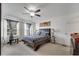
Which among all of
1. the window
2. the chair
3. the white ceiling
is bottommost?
the chair

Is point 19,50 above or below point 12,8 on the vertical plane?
below

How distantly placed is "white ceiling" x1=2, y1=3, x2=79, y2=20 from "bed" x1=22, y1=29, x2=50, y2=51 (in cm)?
29

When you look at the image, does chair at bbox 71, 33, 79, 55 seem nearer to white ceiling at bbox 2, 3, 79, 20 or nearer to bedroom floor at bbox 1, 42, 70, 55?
bedroom floor at bbox 1, 42, 70, 55

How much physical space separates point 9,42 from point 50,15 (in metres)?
0.94

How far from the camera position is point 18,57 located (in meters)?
1.77

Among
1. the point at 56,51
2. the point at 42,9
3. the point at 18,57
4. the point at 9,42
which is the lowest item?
the point at 18,57

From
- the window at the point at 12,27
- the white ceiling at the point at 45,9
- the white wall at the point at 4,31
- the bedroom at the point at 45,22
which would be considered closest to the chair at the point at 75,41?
the bedroom at the point at 45,22

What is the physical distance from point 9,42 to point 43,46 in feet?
2.15

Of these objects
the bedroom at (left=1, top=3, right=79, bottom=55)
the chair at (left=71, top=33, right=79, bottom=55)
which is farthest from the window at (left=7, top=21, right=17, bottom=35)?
the chair at (left=71, top=33, right=79, bottom=55)

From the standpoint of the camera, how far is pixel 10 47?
1.72m

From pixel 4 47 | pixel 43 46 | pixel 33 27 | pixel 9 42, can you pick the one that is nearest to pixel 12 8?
pixel 33 27

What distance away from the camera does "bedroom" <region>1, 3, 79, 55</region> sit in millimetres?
1675

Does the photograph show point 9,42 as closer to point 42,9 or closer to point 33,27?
point 33,27

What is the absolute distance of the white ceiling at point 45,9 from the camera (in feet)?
5.53
